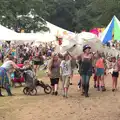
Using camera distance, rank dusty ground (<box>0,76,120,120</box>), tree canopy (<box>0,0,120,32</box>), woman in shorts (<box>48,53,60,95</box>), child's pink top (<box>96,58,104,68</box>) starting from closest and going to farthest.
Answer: dusty ground (<box>0,76,120,120</box>) → woman in shorts (<box>48,53,60,95</box>) → child's pink top (<box>96,58,104,68</box>) → tree canopy (<box>0,0,120,32</box>)

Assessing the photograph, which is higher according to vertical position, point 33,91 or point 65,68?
point 65,68

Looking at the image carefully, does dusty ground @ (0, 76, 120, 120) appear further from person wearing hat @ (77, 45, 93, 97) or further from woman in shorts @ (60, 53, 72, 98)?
person wearing hat @ (77, 45, 93, 97)

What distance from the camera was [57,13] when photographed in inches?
3332

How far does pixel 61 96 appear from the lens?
13719 millimetres

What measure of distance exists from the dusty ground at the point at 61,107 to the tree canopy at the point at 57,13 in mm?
31750

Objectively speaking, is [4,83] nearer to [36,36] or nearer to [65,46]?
[65,46]

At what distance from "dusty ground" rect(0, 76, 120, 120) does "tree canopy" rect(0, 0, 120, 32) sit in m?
31.8

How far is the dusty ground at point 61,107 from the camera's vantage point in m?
10.1

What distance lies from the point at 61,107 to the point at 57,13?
7411 centimetres

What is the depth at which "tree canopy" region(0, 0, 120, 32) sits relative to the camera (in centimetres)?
5327

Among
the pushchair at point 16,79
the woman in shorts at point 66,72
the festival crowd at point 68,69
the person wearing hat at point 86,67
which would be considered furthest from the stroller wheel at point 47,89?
the pushchair at point 16,79

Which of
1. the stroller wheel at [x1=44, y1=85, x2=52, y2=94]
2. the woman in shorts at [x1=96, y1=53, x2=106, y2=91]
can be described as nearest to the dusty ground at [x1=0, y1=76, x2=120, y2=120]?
the stroller wheel at [x1=44, y1=85, x2=52, y2=94]

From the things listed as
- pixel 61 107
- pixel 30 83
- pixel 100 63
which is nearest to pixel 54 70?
pixel 30 83

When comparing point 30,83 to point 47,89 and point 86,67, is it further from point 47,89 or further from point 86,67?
point 86,67
